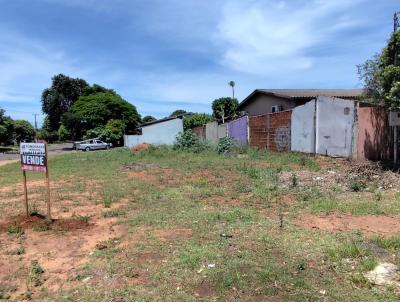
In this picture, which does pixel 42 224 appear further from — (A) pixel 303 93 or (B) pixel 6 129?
(B) pixel 6 129

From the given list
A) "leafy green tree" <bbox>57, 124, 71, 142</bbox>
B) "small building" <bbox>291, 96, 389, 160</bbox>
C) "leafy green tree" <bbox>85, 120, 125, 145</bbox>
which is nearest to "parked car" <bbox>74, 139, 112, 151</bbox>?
"leafy green tree" <bbox>85, 120, 125, 145</bbox>

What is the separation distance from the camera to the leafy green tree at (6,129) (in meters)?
52.0

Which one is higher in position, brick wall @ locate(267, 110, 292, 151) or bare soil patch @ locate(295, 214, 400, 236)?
brick wall @ locate(267, 110, 292, 151)

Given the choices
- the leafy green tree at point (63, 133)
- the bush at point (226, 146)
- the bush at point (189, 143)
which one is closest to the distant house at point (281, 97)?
the bush at point (226, 146)

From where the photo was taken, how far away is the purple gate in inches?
914

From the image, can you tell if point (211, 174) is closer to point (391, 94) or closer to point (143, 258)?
A: point (391, 94)

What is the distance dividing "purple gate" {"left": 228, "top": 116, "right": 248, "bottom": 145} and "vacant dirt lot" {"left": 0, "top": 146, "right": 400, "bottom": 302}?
39.9 ft

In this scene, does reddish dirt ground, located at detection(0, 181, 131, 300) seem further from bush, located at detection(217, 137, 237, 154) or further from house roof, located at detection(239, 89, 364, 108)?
house roof, located at detection(239, 89, 364, 108)

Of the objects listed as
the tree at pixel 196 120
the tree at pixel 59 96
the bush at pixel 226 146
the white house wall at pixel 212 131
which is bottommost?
the bush at pixel 226 146

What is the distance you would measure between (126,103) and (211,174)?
47580 millimetres

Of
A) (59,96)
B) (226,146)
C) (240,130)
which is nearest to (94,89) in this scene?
(59,96)

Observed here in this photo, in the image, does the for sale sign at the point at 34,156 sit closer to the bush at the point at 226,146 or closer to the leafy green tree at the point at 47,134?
the bush at the point at 226,146

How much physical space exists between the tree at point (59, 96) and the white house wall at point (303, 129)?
56.5 metres

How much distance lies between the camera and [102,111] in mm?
53594
